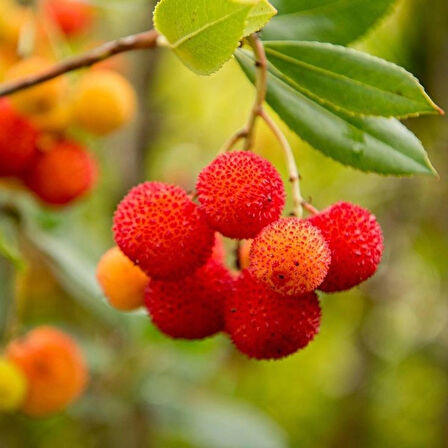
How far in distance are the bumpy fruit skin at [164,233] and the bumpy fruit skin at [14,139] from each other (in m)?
0.62

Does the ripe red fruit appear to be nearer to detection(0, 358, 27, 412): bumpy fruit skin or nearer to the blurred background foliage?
the blurred background foliage

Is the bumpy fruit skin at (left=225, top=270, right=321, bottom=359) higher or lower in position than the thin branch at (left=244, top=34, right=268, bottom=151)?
lower

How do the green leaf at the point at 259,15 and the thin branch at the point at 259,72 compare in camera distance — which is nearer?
the green leaf at the point at 259,15

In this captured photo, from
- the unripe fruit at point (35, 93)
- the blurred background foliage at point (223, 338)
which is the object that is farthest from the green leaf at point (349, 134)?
the blurred background foliage at point (223, 338)

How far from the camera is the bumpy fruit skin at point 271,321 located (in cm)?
89

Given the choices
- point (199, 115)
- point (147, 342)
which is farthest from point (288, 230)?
point (199, 115)

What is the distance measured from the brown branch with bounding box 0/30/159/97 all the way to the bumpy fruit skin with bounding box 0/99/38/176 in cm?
35

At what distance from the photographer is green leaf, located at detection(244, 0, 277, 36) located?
80 centimetres

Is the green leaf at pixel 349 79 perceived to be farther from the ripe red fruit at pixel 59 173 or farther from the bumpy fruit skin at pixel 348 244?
the ripe red fruit at pixel 59 173

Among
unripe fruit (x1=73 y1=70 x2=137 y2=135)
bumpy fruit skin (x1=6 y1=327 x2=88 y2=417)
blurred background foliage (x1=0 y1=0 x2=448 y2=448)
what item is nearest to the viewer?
unripe fruit (x1=73 y1=70 x2=137 y2=135)

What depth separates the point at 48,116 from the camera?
4.73ft

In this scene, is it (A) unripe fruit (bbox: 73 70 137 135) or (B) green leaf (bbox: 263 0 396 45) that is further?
(A) unripe fruit (bbox: 73 70 137 135)

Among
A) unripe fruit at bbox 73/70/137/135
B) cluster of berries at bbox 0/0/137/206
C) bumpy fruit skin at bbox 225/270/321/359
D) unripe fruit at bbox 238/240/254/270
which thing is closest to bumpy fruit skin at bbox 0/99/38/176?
cluster of berries at bbox 0/0/137/206

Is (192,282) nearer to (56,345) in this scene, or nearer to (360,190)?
(56,345)
